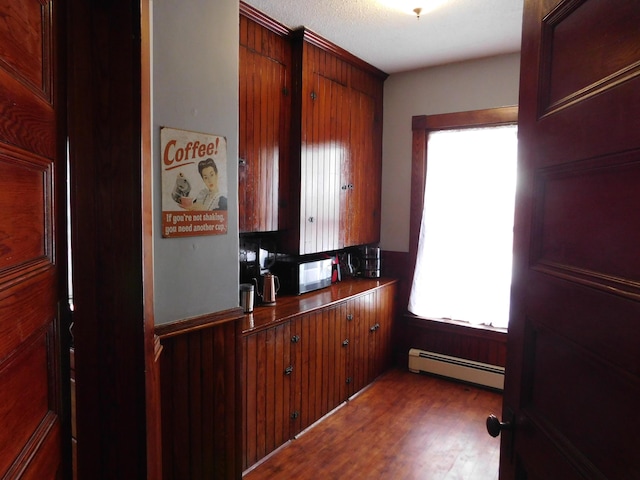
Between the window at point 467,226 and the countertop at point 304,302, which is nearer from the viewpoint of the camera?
the countertop at point 304,302

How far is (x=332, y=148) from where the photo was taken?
126 inches

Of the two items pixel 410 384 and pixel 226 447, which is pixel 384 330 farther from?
pixel 226 447

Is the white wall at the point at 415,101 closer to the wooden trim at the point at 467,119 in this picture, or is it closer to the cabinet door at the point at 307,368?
the wooden trim at the point at 467,119

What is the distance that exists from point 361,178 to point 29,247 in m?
3.08

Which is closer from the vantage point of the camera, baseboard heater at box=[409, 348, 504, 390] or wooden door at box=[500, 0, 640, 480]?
wooden door at box=[500, 0, 640, 480]

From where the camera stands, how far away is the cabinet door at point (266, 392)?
2235 mm

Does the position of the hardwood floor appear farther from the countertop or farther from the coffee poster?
the coffee poster

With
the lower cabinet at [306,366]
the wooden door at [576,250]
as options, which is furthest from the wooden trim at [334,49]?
the wooden door at [576,250]

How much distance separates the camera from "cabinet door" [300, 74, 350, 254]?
294cm

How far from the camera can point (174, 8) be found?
5.19 feet

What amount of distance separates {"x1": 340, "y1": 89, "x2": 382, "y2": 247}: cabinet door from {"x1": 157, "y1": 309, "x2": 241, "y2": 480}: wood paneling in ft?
5.69

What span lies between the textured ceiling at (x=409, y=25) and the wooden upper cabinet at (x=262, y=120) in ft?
0.48

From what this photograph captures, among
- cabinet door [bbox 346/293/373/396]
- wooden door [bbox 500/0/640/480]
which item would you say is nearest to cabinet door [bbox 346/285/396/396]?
cabinet door [bbox 346/293/373/396]

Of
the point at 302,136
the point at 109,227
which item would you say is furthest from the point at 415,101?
the point at 109,227
